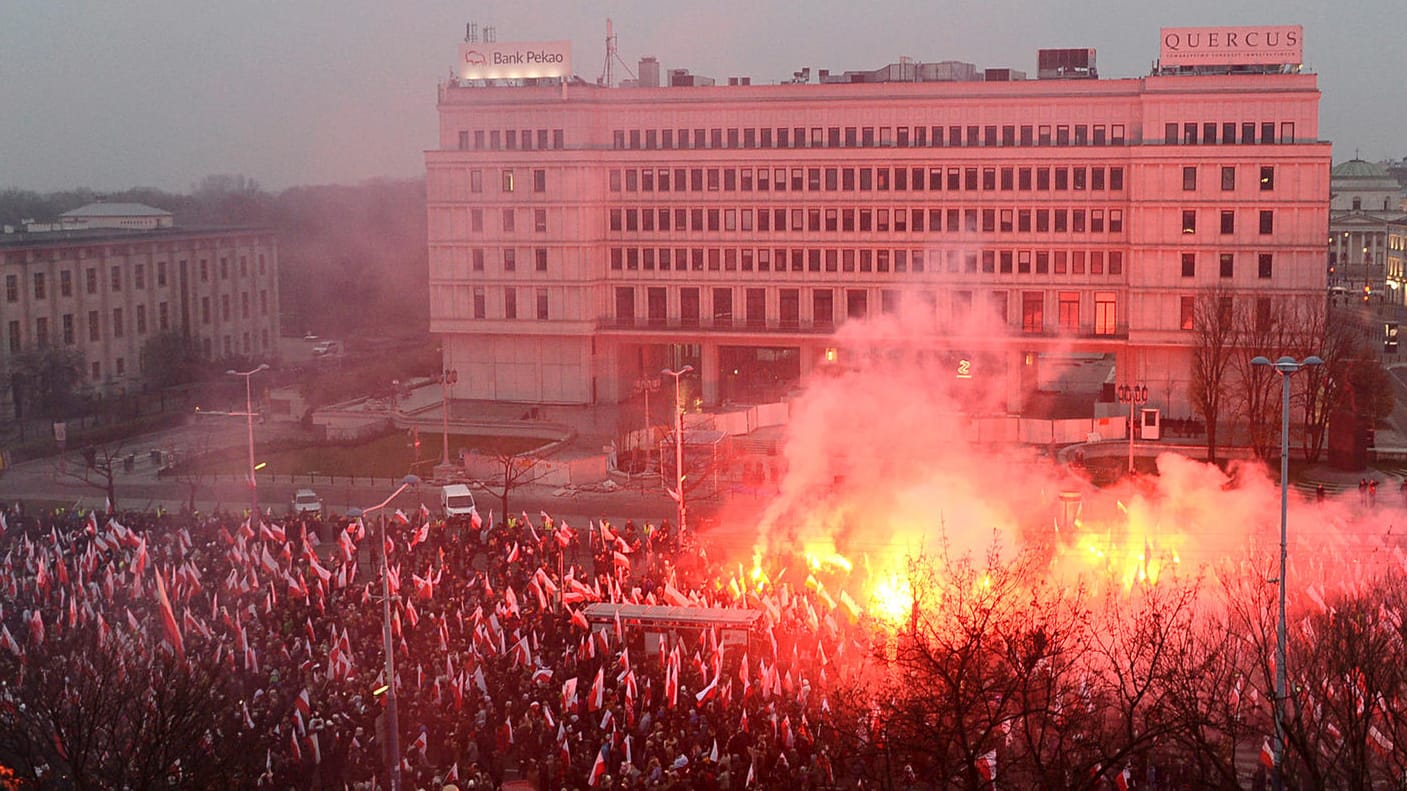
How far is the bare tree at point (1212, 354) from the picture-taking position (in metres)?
58.4

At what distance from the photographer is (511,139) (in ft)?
239

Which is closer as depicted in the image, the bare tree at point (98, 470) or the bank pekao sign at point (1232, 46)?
the bare tree at point (98, 470)

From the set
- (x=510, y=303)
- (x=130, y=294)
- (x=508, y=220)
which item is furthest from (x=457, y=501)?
(x=130, y=294)

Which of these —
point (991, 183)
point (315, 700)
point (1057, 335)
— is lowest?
point (315, 700)

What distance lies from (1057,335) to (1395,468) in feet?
55.8

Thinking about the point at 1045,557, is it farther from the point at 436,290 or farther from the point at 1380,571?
the point at 436,290

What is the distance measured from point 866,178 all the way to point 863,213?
59.4 inches

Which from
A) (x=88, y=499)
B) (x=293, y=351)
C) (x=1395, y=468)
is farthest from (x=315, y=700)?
(x=293, y=351)

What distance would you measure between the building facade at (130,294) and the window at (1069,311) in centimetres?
4294

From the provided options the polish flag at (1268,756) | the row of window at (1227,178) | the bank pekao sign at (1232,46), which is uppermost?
the bank pekao sign at (1232,46)

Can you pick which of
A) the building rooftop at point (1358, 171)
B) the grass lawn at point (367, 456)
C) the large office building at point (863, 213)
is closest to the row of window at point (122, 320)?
the large office building at point (863, 213)

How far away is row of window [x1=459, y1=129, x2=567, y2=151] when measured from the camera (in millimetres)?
72375

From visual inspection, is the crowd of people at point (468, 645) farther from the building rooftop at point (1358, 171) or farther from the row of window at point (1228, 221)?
the building rooftop at point (1358, 171)

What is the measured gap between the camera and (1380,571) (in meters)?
33.5
